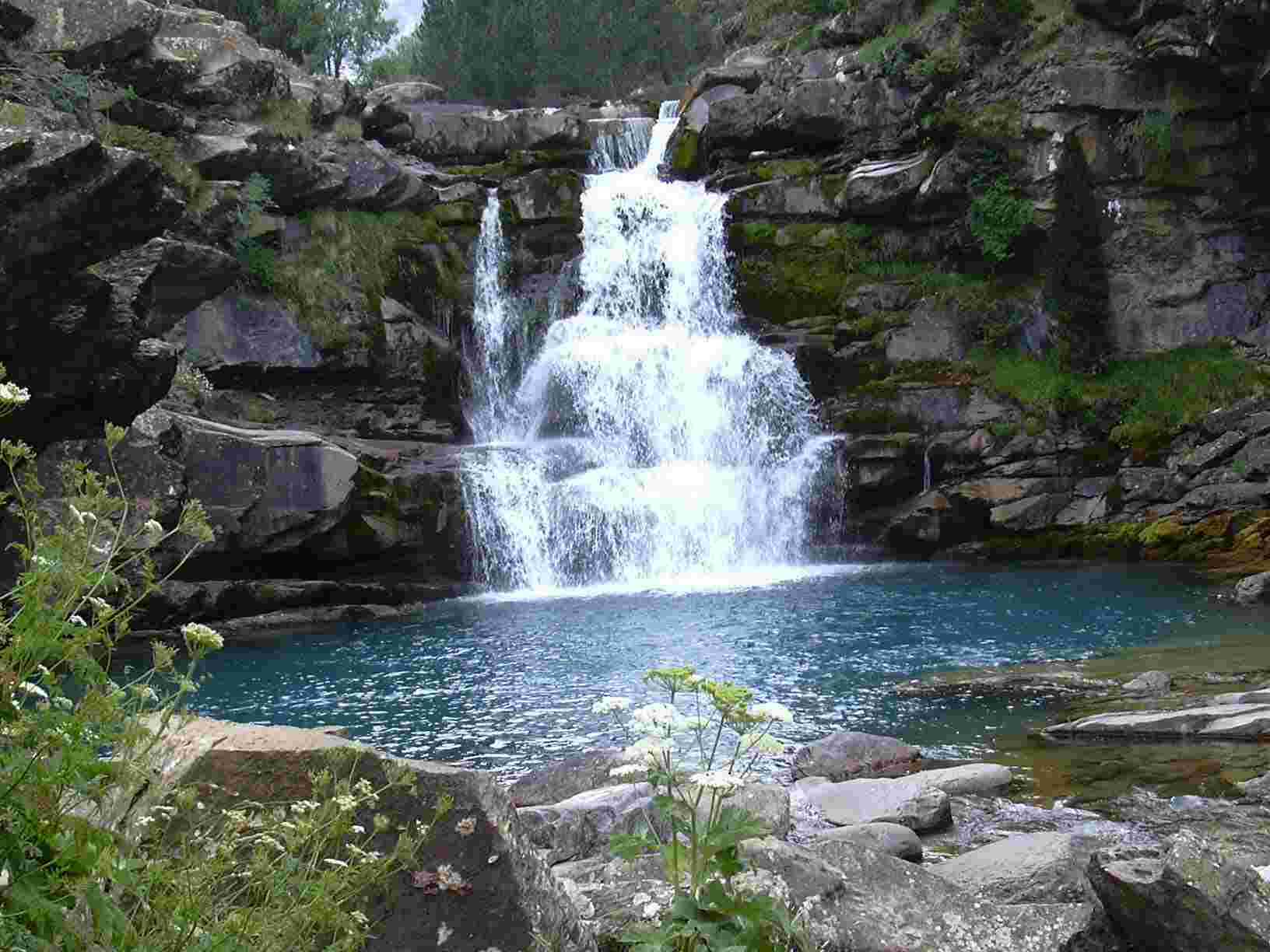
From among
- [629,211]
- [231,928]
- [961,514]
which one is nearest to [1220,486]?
[961,514]

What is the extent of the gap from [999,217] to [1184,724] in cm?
1794

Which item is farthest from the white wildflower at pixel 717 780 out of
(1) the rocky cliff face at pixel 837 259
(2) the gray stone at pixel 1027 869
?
(1) the rocky cliff face at pixel 837 259

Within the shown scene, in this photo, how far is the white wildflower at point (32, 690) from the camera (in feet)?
7.53

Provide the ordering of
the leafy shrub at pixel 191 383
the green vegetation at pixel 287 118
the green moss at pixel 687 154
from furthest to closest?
the green moss at pixel 687 154, the green vegetation at pixel 287 118, the leafy shrub at pixel 191 383

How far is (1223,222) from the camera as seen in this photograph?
24.9 m

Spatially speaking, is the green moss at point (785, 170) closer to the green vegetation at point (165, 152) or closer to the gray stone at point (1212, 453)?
the gray stone at point (1212, 453)

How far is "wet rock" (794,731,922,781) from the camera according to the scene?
904cm

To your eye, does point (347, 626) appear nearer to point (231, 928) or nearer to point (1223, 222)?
point (231, 928)

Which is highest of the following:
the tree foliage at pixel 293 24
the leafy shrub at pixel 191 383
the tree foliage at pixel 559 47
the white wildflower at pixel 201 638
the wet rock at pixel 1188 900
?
the tree foliage at pixel 559 47

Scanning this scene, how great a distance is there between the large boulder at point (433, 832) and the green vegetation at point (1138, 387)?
2211 centimetres

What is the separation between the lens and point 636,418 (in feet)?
80.8

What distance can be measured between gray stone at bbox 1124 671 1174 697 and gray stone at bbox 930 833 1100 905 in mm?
4869

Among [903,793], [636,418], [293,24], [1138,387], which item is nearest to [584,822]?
[903,793]

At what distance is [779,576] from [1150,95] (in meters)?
13.2
